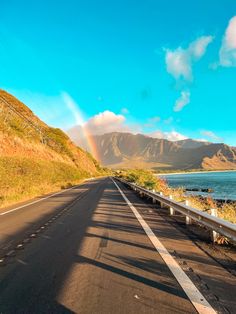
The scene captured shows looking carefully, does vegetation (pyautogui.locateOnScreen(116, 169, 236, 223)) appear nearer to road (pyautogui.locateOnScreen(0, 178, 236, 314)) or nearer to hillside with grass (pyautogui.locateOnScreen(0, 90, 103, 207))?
road (pyautogui.locateOnScreen(0, 178, 236, 314))

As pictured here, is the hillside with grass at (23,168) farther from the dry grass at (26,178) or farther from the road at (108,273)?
the road at (108,273)

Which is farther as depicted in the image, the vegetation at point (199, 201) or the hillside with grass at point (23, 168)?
the hillside with grass at point (23, 168)

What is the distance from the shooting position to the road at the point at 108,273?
4105mm

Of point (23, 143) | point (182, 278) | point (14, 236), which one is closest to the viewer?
point (182, 278)

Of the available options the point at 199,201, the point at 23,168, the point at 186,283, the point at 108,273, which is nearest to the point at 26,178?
the point at 23,168

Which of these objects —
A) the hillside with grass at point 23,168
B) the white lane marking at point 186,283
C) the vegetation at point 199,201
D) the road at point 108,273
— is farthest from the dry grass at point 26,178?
the white lane marking at point 186,283

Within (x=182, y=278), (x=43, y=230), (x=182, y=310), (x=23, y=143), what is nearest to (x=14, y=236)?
(x=43, y=230)

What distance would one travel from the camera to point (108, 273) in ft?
17.6

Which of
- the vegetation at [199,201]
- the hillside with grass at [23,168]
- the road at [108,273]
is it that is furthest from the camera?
the hillside with grass at [23,168]

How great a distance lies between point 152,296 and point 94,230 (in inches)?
213

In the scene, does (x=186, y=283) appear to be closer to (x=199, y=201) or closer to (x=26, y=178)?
(x=199, y=201)

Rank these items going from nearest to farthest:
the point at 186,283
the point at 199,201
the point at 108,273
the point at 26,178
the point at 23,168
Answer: the point at 186,283 < the point at 108,273 < the point at 199,201 < the point at 26,178 < the point at 23,168

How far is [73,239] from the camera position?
27.3ft

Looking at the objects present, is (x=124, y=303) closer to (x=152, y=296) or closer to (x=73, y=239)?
(x=152, y=296)
